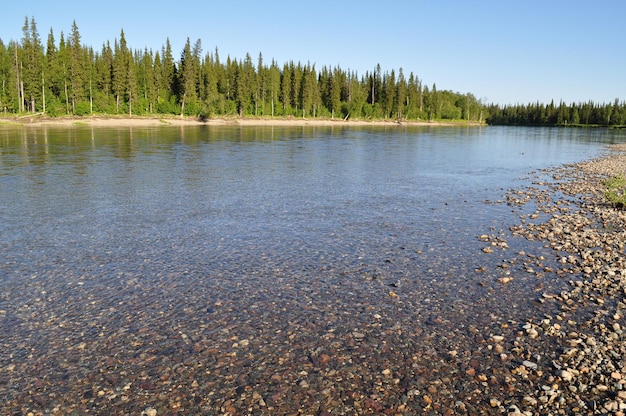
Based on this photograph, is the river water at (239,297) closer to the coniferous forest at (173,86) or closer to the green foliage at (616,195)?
the green foliage at (616,195)

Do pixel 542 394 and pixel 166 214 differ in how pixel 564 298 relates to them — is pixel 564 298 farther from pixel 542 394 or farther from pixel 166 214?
pixel 166 214

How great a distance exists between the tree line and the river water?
96.2 metres

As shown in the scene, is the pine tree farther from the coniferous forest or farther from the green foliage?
the green foliage

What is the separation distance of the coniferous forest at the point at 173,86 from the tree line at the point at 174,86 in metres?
0.26

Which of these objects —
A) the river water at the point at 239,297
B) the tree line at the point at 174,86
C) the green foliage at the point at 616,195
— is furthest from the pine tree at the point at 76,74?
the green foliage at the point at 616,195

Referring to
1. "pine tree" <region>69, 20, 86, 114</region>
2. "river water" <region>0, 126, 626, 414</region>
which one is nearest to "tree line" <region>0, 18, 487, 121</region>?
"pine tree" <region>69, 20, 86, 114</region>

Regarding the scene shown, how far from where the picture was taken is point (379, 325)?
31.2 feet

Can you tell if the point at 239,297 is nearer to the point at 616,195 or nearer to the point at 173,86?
the point at 616,195

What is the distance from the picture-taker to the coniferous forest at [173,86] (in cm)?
10394

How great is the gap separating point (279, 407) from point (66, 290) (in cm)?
684

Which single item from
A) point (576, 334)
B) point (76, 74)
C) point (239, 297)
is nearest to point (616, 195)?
point (576, 334)

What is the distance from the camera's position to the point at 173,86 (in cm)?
13900

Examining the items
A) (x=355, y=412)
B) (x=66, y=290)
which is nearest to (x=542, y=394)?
(x=355, y=412)

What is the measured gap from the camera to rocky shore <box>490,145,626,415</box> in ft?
22.8
